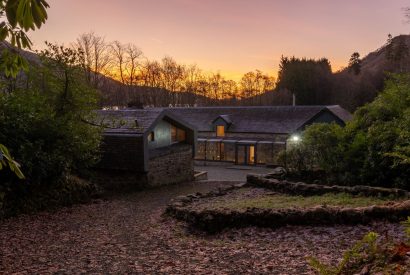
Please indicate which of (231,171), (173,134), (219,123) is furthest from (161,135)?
(219,123)

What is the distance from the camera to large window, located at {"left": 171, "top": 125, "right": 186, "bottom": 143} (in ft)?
88.3

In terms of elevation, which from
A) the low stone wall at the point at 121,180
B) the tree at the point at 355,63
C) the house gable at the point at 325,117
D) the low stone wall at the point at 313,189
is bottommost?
the low stone wall at the point at 121,180

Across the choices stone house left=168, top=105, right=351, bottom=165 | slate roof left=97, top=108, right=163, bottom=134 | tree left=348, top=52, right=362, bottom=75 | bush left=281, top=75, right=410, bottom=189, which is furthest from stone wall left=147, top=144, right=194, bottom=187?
tree left=348, top=52, right=362, bottom=75

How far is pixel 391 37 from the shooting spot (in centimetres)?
7150

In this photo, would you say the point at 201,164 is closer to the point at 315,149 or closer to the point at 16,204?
the point at 315,149

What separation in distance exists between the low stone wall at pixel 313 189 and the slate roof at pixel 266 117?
18707mm

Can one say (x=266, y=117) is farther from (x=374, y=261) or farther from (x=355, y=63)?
(x=355, y=63)

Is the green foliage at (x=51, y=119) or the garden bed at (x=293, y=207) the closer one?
the garden bed at (x=293, y=207)

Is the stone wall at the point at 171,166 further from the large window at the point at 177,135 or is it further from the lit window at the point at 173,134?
the large window at the point at 177,135

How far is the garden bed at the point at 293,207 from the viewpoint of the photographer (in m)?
9.41

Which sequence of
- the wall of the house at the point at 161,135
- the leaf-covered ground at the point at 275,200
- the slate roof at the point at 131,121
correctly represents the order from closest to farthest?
→ the leaf-covered ground at the point at 275,200, the slate roof at the point at 131,121, the wall of the house at the point at 161,135

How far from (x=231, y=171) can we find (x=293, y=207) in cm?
2168

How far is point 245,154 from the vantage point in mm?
35781

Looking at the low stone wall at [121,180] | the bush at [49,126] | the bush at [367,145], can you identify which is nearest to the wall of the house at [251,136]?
the bush at [367,145]
